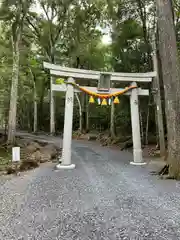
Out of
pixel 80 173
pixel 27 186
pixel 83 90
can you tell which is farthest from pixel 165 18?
pixel 27 186

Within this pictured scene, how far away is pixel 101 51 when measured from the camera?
14.9 metres

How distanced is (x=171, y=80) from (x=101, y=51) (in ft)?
36.2

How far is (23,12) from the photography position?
918 centimetres

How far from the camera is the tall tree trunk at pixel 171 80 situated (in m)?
4.58

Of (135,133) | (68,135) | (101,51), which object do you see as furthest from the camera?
(101,51)

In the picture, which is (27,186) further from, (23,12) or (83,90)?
(23,12)

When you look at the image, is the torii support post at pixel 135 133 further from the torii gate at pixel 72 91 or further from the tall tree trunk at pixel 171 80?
→ the tall tree trunk at pixel 171 80

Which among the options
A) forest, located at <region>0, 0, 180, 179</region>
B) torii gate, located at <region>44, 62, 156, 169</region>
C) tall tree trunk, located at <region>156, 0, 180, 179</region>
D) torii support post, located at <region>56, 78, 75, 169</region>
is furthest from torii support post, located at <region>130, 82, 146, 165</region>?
torii support post, located at <region>56, 78, 75, 169</region>

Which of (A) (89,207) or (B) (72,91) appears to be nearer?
(A) (89,207)

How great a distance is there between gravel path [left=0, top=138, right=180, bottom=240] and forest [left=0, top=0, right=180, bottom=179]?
1.33 m

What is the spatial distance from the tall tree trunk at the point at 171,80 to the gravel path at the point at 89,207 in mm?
655

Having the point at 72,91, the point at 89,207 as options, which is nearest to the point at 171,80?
the point at 72,91

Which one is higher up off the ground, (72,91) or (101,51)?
(101,51)

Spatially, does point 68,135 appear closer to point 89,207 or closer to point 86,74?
point 86,74
